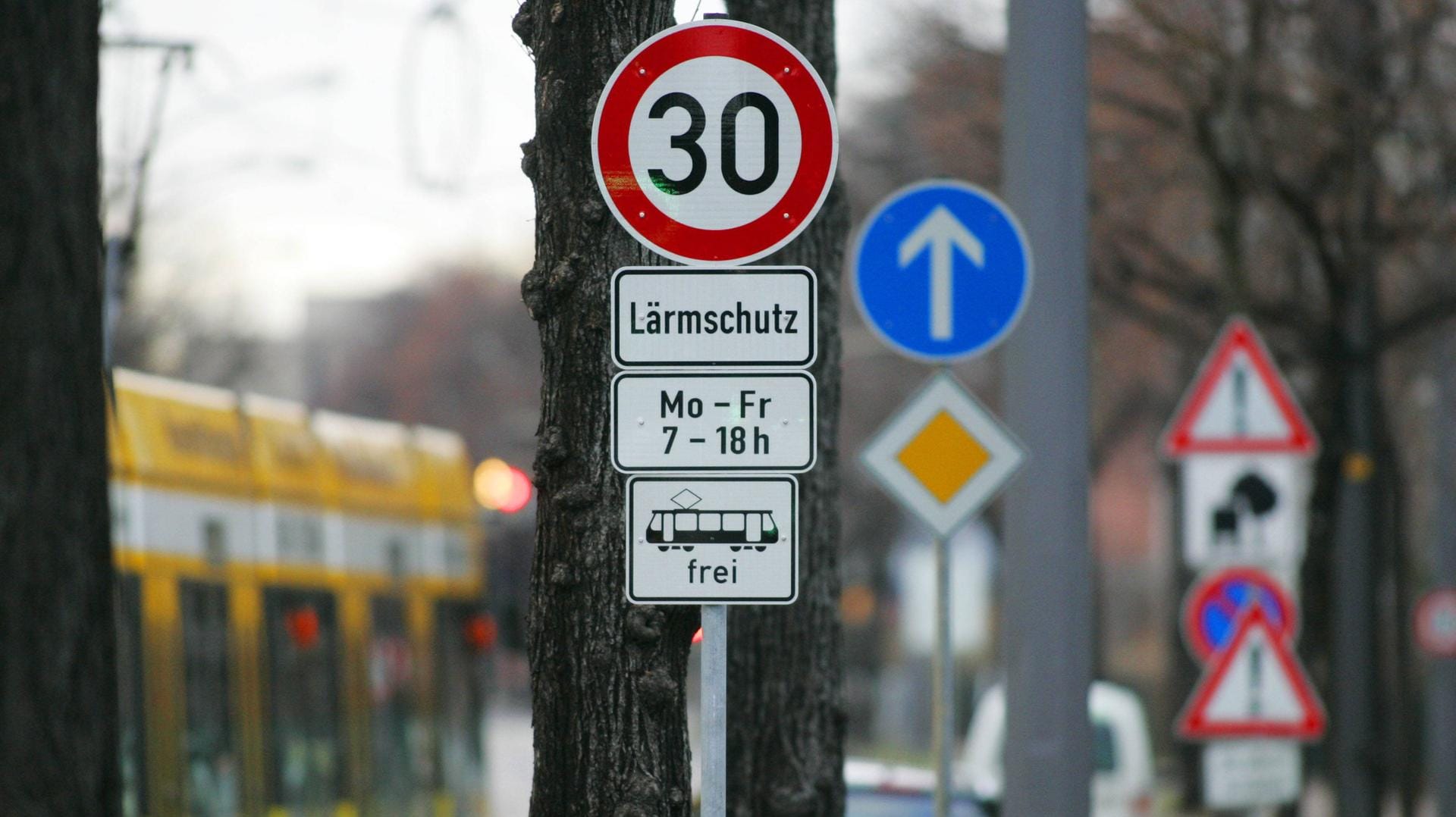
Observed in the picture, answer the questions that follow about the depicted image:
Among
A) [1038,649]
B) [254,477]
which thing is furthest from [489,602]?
[1038,649]

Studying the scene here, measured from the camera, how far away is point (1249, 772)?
11773 mm

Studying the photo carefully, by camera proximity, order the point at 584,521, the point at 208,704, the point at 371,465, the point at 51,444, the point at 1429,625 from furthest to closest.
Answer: the point at 1429,625 < the point at 371,465 < the point at 208,704 < the point at 584,521 < the point at 51,444

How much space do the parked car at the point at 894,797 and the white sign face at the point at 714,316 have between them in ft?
21.9

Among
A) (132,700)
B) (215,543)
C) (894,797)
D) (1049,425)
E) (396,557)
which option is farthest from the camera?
(396,557)

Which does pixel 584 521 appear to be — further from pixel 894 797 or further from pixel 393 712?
pixel 393 712

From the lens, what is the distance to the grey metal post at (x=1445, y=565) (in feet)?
68.9

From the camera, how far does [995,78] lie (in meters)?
23.1

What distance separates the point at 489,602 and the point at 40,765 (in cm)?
1394

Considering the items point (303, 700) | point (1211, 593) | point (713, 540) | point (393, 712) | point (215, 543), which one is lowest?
point (393, 712)

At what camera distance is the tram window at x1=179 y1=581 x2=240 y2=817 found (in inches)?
540

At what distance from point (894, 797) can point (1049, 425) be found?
3395 mm

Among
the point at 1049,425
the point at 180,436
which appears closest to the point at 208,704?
the point at 180,436

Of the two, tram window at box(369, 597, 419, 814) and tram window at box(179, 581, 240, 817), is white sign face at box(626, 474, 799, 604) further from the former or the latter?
tram window at box(369, 597, 419, 814)

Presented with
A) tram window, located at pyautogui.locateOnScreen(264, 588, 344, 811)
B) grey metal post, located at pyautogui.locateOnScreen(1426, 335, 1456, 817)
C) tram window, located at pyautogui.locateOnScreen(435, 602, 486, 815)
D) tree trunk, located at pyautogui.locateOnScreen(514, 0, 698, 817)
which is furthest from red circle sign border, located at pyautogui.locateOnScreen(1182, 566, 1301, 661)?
grey metal post, located at pyautogui.locateOnScreen(1426, 335, 1456, 817)
